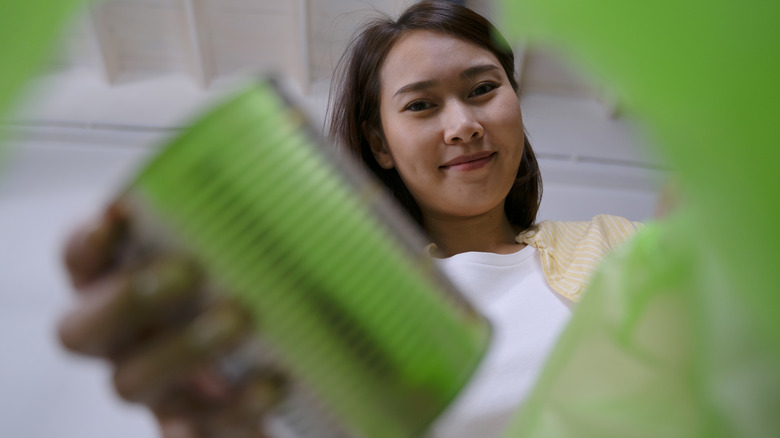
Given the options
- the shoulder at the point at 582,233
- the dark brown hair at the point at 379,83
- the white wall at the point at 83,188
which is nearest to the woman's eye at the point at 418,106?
the dark brown hair at the point at 379,83

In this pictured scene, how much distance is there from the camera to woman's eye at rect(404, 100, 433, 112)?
2.52ft

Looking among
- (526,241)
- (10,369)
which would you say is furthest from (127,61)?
(526,241)

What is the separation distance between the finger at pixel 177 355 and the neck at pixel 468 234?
0.67 m

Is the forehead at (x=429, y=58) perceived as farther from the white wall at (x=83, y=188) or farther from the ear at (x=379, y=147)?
the white wall at (x=83, y=188)

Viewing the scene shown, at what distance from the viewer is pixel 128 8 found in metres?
2.10

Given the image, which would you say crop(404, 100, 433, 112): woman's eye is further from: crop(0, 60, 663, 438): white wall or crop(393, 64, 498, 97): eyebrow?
crop(0, 60, 663, 438): white wall

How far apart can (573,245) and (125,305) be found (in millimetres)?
709

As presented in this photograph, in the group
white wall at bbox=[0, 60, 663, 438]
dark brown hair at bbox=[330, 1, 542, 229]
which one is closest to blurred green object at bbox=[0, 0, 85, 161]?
dark brown hair at bbox=[330, 1, 542, 229]

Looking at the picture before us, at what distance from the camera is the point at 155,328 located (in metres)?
0.21

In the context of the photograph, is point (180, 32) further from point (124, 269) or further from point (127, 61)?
point (124, 269)

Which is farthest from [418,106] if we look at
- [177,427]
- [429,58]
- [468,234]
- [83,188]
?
[83,188]

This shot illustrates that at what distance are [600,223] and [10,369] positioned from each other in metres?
1.72

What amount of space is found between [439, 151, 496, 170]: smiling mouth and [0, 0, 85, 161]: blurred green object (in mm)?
607

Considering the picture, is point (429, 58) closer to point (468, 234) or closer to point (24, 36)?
point (468, 234)
